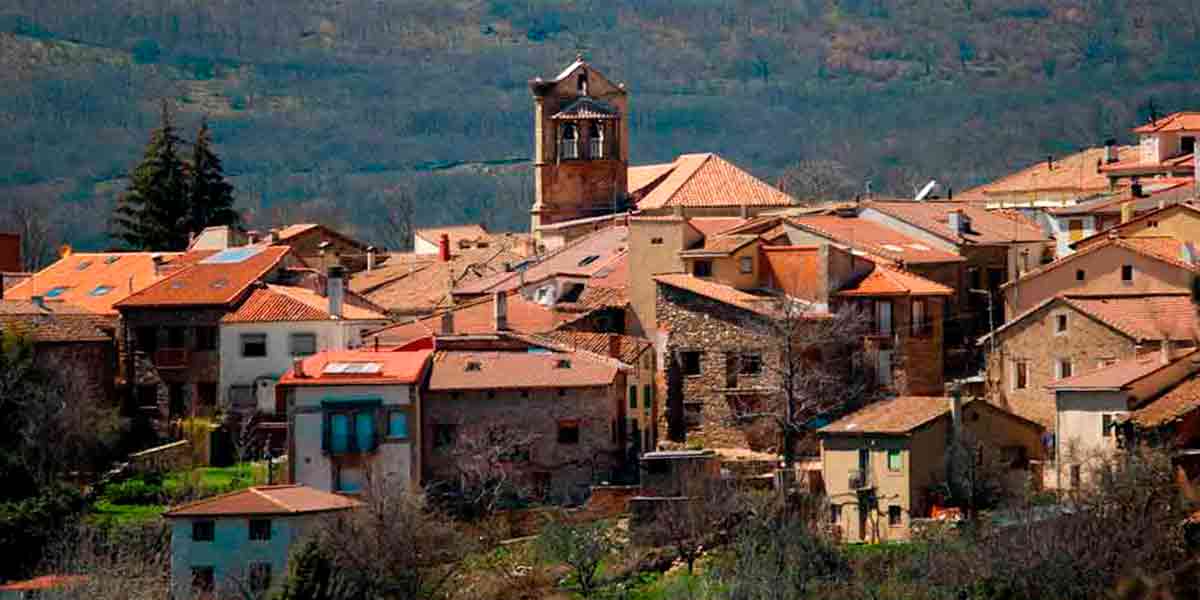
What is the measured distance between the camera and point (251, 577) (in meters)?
61.2

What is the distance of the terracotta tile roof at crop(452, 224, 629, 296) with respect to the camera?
3059 inches

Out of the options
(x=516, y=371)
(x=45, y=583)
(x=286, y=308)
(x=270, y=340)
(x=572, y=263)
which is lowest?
(x=45, y=583)

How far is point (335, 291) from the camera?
7581cm

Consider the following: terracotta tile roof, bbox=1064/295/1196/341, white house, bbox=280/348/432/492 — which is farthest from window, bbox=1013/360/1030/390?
white house, bbox=280/348/432/492

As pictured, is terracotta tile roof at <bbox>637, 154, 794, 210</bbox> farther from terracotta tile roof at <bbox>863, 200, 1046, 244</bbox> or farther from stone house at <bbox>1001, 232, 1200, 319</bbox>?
stone house at <bbox>1001, 232, 1200, 319</bbox>

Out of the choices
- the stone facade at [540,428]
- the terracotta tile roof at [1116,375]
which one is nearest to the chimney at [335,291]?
the stone facade at [540,428]

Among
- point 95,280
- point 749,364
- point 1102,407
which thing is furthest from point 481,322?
point 95,280

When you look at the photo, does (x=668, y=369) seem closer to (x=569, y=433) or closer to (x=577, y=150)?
(x=569, y=433)

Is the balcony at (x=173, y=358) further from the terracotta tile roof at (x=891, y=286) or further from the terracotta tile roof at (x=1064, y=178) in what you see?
the terracotta tile roof at (x=1064, y=178)

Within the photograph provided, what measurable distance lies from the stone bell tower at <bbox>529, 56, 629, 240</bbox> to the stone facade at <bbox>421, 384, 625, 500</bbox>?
3346 cm

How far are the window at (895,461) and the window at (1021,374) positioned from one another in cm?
547

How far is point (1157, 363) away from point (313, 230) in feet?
118

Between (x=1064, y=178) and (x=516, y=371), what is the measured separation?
132 ft

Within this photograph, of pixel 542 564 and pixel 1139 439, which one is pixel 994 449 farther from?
pixel 542 564
